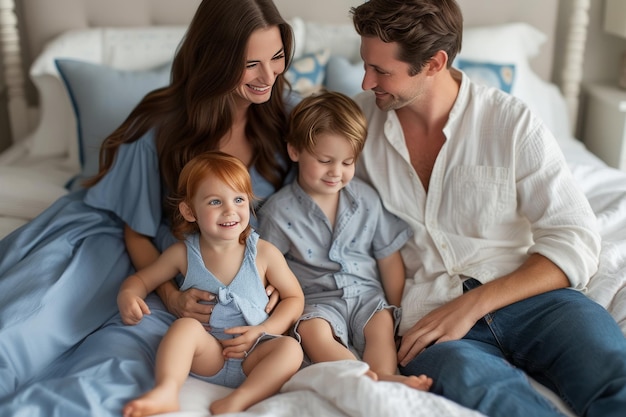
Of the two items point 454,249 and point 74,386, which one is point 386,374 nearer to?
point 454,249

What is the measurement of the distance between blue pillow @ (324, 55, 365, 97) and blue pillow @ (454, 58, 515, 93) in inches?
14.1

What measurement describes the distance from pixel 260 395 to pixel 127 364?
0.28 m

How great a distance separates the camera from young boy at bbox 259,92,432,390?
5.61ft

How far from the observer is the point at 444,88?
1.84 meters

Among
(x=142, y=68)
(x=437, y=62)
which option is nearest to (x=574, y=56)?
(x=437, y=62)

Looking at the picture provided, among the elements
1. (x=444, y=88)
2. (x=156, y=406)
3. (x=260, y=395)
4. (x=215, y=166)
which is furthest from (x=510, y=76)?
(x=156, y=406)

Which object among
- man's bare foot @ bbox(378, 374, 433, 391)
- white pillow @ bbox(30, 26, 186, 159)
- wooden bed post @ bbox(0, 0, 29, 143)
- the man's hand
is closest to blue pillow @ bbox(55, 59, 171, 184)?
white pillow @ bbox(30, 26, 186, 159)

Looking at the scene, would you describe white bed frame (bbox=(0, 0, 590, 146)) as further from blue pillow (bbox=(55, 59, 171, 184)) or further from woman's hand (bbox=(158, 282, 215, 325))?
woman's hand (bbox=(158, 282, 215, 325))

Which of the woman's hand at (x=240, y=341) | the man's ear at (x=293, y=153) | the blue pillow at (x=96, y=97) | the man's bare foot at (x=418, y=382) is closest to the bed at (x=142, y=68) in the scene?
the blue pillow at (x=96, y=97)

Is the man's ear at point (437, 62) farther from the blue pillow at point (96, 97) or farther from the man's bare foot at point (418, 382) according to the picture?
the blue pillow at point (96, 97)

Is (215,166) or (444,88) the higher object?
(444,88)

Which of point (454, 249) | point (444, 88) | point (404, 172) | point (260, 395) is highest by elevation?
point (444, 88)

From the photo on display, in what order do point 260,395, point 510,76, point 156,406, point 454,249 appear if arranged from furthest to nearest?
1. point 510,76
2. point 454,249
3. point 260,395
4. point 156,406

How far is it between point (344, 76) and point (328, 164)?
0.77 metres
